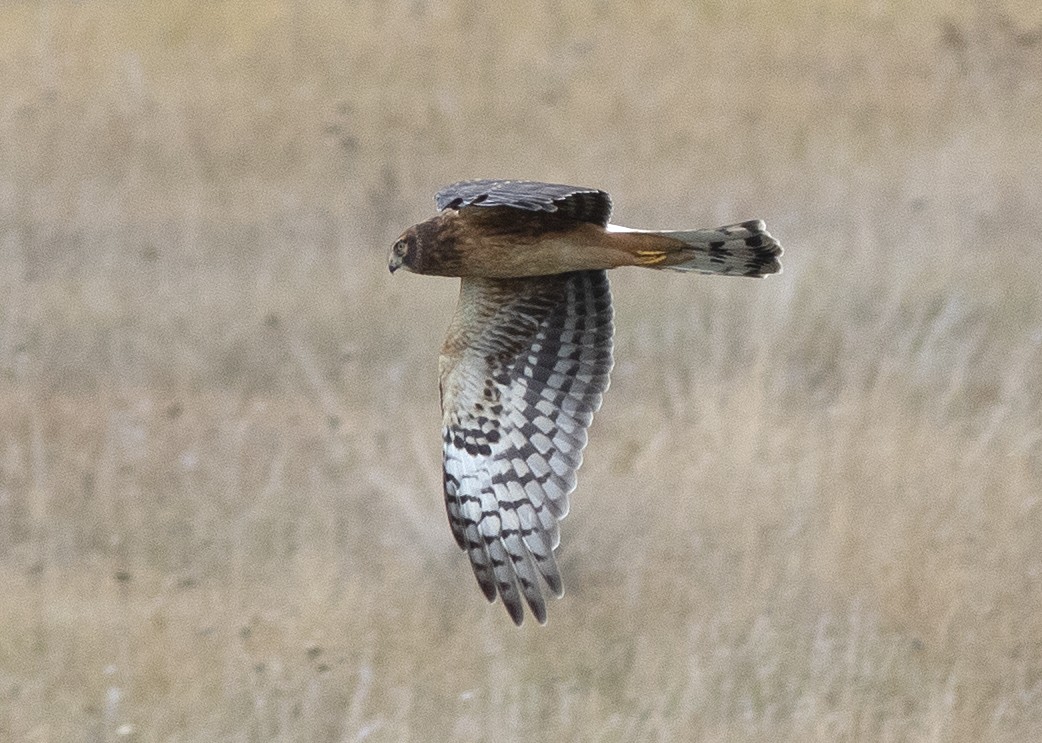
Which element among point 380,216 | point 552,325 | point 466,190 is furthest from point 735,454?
point 380,216

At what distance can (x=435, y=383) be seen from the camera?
7.94 m

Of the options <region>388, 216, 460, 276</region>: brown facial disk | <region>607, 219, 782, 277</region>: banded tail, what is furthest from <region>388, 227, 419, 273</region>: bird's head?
<region>607, 219, 782, 277</region>: banded tail

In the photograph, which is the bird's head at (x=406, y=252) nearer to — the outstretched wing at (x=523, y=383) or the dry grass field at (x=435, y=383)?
the outstretched wing at (x=523, y=383)

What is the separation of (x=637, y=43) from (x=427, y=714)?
8503 millimetres

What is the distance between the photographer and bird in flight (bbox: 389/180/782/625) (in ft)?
15.3

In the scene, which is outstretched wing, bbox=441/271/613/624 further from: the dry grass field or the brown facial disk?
the dry grass field

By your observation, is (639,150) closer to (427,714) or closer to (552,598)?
(552,598)

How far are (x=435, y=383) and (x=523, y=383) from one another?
292 centimetres

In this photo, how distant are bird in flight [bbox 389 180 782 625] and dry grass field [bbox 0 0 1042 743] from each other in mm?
433

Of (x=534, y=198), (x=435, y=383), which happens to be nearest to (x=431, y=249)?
(x=534, y=198)

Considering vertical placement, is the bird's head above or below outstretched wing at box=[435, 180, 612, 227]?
below

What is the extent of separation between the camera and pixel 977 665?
521 cm

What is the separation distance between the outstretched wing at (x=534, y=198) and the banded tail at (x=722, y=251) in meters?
0.15

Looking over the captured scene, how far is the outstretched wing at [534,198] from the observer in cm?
402
